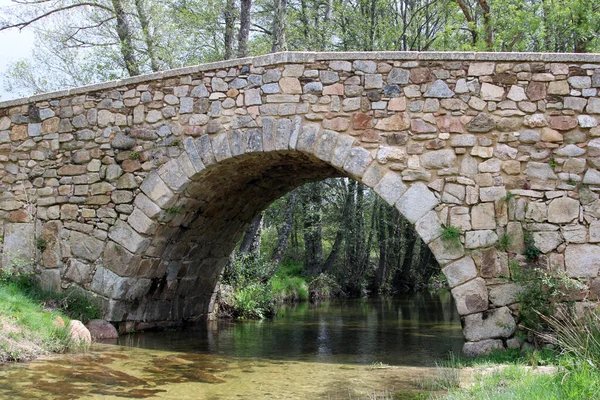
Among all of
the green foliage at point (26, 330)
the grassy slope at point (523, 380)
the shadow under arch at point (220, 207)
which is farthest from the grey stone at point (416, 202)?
the green foliage at point (26, 330)

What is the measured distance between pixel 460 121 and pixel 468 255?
1.42 meters

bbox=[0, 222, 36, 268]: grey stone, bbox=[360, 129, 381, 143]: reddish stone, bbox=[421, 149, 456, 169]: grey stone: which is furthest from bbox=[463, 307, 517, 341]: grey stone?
bbox=[0, 222, 36, 268]: grey stone

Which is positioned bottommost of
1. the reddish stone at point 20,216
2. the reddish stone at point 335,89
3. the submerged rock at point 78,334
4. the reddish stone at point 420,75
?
the submerged rock at point 78,334

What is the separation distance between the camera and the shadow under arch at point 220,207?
22.5 ft

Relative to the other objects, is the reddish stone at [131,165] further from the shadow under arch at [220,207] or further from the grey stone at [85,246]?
the grey stone at [85,246]

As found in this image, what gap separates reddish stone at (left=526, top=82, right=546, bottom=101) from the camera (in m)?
6.76

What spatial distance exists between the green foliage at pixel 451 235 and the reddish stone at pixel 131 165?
12.5ft

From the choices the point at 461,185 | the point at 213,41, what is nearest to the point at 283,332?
the point at 461,185

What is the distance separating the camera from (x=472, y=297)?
6.61m

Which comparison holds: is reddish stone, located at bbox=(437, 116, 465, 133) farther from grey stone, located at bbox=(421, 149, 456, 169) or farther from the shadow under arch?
the shadow under arch

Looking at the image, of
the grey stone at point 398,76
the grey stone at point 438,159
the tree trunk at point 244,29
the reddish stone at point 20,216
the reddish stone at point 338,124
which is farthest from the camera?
the tree trunk at point 244,29

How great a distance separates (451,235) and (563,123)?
1.65 m

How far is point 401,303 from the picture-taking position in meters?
15.4

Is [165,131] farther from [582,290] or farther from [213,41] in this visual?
[213,41]
